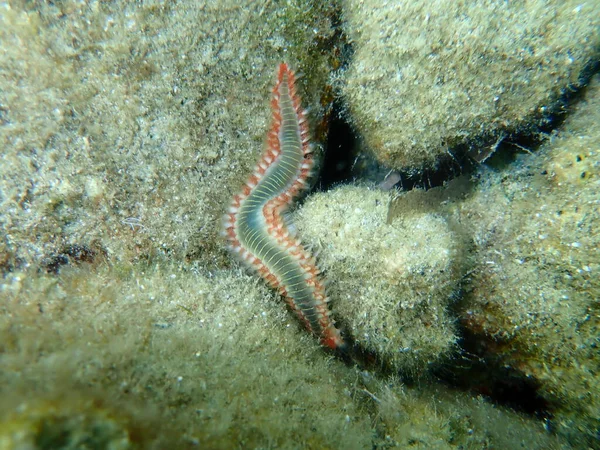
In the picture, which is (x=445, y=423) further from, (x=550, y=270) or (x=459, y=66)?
(x=459, y=66)

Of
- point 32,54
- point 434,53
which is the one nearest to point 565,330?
point 434,53

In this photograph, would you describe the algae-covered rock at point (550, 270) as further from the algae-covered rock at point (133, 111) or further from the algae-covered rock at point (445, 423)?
the algae-covered rock at point (133, 111)

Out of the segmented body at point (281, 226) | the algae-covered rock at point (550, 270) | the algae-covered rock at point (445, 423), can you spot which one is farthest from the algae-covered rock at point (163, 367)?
the algae-covered rock at point (550, 270)

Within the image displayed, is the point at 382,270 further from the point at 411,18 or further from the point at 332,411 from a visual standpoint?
the point at 411,18

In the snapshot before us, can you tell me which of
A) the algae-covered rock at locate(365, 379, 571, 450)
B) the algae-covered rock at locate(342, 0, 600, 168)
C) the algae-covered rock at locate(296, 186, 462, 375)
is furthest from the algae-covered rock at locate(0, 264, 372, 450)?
the algae-covered rock at locate(342, 0, 600, 168)

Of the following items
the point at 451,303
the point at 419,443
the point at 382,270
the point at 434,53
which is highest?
the point at 434,53

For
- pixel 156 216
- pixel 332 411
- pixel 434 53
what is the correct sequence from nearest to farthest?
Result: 1. pixel 332 411
2. pixel 434 53
3. pixel 156 216

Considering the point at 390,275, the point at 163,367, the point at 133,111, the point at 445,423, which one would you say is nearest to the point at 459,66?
the point at 390,275
